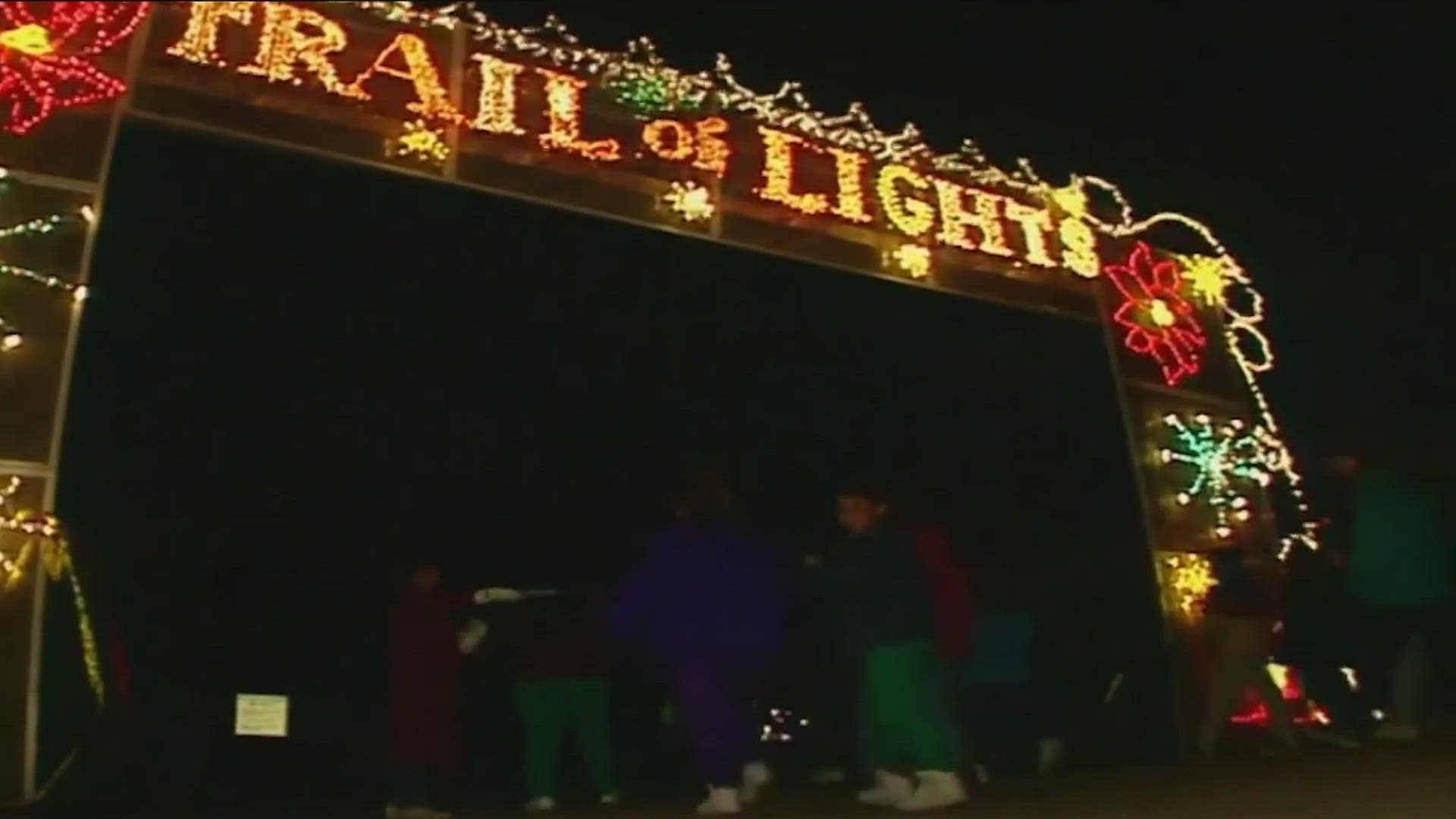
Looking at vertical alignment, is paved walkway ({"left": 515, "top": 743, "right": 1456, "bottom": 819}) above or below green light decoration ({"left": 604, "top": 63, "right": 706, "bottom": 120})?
below

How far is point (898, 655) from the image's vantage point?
702 cm

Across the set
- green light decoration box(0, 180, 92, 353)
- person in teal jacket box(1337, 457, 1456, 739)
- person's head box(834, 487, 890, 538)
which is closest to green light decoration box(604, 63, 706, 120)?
green light decoration box(0, 180, 92, 353)

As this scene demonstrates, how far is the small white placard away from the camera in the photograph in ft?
30.4

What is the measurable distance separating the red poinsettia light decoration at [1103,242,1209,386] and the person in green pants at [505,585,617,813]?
5.60 m

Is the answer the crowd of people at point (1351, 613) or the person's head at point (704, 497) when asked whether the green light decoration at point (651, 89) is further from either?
the crowd of people at point (1351, 613)

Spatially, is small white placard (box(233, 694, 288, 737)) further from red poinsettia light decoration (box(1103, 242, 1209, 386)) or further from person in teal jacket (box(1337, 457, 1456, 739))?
red poinsettia light decoration (box(1103, 242, 1209, 386))

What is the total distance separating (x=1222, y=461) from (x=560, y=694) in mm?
6413

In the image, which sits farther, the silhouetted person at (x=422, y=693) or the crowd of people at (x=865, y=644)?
the silhouetted person at (x=422, y=693)

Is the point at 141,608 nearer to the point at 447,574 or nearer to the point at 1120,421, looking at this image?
the point at 447,574

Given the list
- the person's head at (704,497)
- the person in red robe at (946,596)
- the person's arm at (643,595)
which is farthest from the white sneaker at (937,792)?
the person's head at (704,497)

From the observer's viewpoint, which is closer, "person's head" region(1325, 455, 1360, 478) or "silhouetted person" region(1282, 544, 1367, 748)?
"person's head" region(1325, 455, 1360, 478)

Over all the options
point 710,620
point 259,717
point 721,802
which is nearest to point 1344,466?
point 710,620

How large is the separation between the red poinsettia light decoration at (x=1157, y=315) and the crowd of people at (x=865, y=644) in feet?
5.71

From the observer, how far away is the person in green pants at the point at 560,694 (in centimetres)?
834
